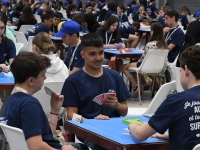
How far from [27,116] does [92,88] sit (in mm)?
1396

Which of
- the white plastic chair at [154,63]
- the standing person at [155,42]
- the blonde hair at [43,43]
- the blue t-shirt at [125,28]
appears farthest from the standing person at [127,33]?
the blonde hair at [43,43]

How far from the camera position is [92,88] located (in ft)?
15.1

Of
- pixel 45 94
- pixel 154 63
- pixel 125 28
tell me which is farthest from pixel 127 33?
pixel 45 94

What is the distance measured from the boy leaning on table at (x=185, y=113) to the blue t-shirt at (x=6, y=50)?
4050 mm

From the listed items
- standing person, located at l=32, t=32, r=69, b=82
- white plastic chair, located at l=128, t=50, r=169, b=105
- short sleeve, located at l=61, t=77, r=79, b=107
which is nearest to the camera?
short sleeve, located at l=61, t=77, r=79, b=107

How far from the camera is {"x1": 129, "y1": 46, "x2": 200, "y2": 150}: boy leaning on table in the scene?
3.30 meters

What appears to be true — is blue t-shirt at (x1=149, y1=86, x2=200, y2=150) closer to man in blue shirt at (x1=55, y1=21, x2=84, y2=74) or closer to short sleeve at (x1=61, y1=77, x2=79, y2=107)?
short sleeve at (x1=61, y1=77, x2=79, y2=107)

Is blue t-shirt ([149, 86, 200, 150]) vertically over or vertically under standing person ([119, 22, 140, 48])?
over

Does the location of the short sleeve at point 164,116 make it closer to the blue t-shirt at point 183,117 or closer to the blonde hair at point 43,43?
the blue t-shirt at point 183,117

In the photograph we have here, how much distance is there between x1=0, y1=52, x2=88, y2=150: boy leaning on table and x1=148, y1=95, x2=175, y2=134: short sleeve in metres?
0.64

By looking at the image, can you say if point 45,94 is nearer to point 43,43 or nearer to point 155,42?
point 43,43

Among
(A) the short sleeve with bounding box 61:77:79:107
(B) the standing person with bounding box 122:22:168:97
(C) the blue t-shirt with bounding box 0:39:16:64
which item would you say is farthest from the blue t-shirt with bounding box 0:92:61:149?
(B) the standing person with bounding box 122:22:168:97

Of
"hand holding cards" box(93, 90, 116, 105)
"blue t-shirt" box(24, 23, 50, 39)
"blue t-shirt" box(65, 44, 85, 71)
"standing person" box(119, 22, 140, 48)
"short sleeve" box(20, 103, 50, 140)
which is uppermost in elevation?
"short sleeve" box(20, 103, 50, 140)

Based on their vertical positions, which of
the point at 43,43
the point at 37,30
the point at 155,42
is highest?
the point at 43,43
